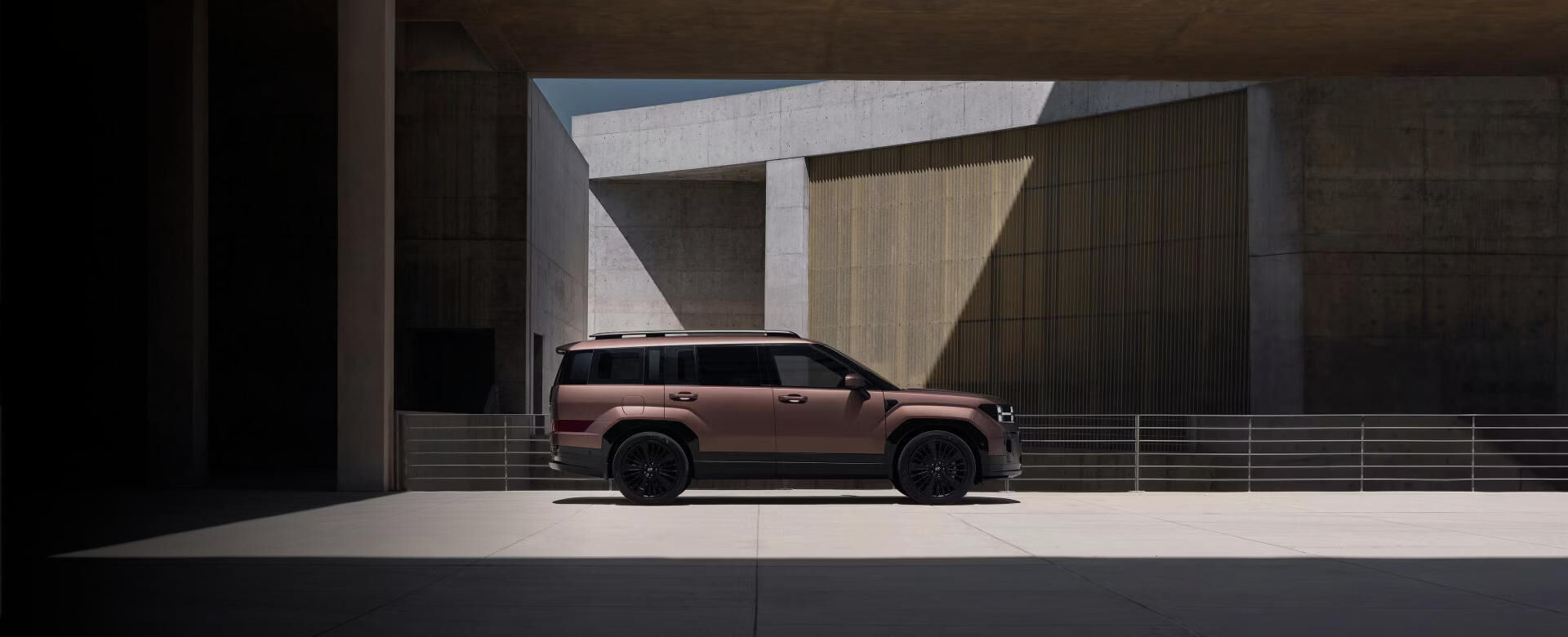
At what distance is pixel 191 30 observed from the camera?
16344 mm

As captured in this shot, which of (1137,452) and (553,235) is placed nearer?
(1137,452)

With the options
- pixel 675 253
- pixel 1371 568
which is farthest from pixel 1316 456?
pixel 675 253

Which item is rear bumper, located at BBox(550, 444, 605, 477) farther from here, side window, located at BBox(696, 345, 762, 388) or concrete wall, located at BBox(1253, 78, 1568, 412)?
concrete wall, located at BBox(1253, 78, 1568, 412)


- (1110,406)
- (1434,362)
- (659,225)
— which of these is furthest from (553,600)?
(659,225)

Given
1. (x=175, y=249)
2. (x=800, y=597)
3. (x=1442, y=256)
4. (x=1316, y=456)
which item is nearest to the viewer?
(x=800, y=597)

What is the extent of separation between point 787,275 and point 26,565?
27006 millimetres

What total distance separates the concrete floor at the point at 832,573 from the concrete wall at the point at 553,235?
36.0 feet

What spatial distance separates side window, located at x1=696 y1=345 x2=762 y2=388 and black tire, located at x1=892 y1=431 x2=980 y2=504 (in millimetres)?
1580

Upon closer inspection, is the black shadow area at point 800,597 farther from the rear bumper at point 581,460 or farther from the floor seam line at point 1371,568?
the rear bumper at point 581,460

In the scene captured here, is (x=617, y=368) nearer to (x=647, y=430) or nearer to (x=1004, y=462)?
(x=647, y=430)

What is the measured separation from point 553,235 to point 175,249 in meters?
9.84

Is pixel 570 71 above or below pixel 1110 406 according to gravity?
above

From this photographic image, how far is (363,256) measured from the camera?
15.3 metres

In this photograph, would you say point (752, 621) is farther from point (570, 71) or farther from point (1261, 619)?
point (570, 71)
